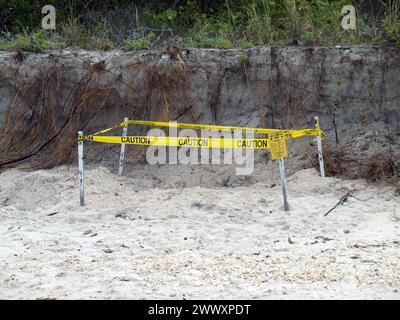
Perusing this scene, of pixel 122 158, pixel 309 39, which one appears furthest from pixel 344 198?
pixel 122 158

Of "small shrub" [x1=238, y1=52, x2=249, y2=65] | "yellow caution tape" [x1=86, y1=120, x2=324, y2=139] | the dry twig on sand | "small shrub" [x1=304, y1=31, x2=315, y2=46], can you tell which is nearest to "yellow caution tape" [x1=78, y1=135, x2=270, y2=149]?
"yellow caution tape" [x1=86, y1=120, x2=324, y2=139]

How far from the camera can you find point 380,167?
10.7 metres

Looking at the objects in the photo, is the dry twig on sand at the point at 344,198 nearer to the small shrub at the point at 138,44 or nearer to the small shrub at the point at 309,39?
the small shrub at the point at 309,39

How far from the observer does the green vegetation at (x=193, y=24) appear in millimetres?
12477

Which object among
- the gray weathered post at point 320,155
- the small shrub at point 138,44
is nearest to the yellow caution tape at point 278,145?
the gray weathered post at point 320,155

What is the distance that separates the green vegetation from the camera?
1248 centimetres

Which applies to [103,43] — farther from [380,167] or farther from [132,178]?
[380,167]

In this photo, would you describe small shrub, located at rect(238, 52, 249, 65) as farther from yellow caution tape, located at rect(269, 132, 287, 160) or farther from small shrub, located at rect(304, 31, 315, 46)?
yellow caution tape, located at rect(269, 132, 287, 160)

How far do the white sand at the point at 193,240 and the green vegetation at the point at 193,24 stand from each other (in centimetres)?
263

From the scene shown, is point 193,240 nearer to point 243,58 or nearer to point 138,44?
point 243,58

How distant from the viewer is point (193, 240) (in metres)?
8.95

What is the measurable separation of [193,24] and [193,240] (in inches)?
257
